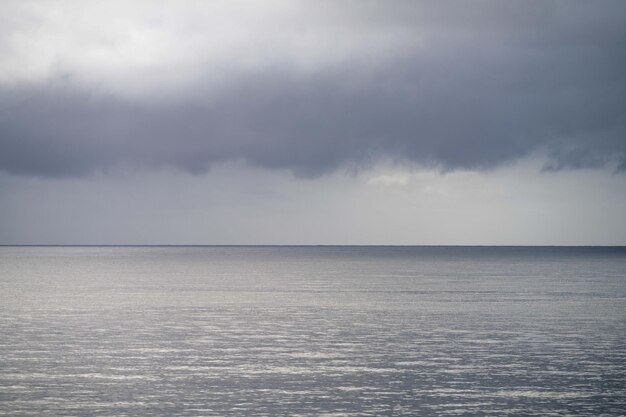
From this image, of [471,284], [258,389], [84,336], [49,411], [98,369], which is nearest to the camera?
[49,411]

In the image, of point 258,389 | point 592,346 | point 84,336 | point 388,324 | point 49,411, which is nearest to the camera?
point 49,411

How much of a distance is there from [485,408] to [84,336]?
39.6 m

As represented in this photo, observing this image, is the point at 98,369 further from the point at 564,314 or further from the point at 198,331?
the point at 564,314

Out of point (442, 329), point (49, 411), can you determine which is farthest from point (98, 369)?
point (442, 329)

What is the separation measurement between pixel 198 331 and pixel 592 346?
33368 millimetres

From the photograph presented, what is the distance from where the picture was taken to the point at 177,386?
4606cm

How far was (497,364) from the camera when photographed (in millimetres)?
53469

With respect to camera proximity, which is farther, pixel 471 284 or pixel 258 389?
pixel 471 284

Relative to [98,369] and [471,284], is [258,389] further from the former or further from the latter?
[471,284]

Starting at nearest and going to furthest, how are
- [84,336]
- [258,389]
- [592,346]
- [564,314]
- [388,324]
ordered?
[258,389]
[592,346]
[84,336]
[388,324]
[564,314]

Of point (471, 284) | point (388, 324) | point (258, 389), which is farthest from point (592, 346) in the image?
point (471, 284)

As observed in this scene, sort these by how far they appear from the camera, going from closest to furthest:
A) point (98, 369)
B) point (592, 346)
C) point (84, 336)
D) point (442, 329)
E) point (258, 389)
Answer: point (258, 389) < point (98, 369) < point (592, 346) < point (84, 336) < point (442, 329)

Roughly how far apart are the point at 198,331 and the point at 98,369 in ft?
68.6

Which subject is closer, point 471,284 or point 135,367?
point 135,367
